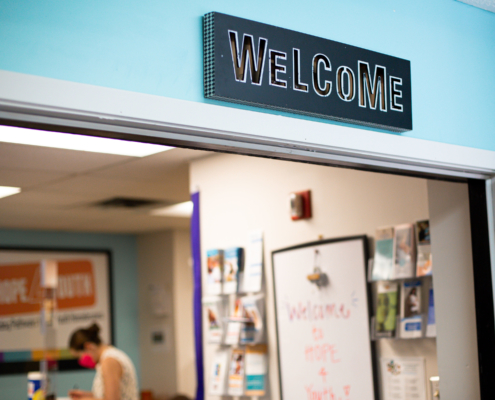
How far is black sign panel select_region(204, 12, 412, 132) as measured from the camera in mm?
1576

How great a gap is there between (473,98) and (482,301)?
72cm

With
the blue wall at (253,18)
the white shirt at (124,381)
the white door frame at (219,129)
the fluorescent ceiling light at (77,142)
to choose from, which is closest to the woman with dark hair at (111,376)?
the white shirt at (124,381)

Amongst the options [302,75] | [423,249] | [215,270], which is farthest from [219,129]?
[215,270]

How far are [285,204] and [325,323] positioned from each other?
2.36 feet

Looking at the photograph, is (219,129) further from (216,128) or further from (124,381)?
(124,381)

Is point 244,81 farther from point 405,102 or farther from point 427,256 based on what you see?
point 427,256

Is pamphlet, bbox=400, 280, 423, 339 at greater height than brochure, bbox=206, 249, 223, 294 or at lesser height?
lesser

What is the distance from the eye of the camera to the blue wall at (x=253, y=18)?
4.38 ft

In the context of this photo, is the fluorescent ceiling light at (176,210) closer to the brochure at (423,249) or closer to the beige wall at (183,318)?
the beige wall at (183,318)

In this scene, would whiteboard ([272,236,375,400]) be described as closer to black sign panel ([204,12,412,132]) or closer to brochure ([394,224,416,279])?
brochure ([394,224,416,279])

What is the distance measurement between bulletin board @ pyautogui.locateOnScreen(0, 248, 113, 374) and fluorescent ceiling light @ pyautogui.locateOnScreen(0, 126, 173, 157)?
161 inches

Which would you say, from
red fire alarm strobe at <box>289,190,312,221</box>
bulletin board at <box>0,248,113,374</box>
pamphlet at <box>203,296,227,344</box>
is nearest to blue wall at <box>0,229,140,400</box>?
bulletin board at <box>0,248,113,374</box>

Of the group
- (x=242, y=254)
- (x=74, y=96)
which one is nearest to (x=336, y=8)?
(x=74, y=96)

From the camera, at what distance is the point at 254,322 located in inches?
144
